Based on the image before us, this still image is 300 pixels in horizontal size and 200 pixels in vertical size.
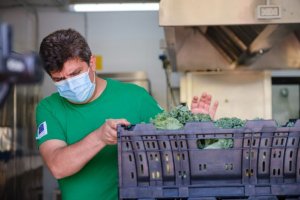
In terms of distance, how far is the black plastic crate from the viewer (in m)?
1.24

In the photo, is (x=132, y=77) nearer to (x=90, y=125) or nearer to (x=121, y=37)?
(x=121, y=37)

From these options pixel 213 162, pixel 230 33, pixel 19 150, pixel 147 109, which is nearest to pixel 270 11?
pixel 147 109

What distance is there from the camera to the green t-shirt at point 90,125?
5.89ft

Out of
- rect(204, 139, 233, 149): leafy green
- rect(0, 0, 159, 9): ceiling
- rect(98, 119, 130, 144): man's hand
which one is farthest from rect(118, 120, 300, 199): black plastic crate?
rect(0, 0, 159, 9): ceiling

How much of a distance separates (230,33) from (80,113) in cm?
147

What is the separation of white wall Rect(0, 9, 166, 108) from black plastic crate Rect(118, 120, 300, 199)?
13.6 ft

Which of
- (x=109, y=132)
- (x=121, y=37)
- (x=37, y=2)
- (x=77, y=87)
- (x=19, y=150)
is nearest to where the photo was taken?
(x=109, y=132)

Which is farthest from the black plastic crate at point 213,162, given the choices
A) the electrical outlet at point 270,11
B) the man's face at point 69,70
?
the electrical outlet at point 270,11

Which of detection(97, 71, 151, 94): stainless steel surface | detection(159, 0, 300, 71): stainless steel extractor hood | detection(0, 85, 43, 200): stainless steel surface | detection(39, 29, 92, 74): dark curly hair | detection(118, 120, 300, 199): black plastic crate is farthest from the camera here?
detection(97, 71, 151, 94): stainless steel surface

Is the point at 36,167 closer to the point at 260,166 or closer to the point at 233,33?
the point at 233,33

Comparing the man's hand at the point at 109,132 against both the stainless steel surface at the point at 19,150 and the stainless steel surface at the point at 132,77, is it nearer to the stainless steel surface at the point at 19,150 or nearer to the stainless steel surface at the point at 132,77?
the stainless steel surface at the point at 19,150

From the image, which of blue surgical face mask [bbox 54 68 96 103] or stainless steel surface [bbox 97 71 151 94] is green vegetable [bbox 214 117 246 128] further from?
stainless steel surface [bbox 97 71 151 94]

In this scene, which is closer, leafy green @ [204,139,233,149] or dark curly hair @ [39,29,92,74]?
leafy green @ [204,139,233,149]

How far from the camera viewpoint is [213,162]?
1263mm
